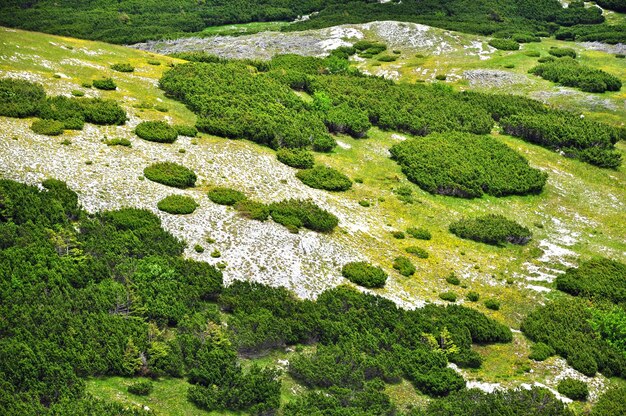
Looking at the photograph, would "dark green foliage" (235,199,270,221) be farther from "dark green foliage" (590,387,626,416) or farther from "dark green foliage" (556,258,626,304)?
"dark green foliage" (590,387,626,416)

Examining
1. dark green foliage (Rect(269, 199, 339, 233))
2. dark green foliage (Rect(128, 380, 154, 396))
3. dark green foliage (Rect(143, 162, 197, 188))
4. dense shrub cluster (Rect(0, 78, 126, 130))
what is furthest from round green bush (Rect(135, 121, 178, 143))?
dark green foliage (Rect(128, 380, 154, 396))

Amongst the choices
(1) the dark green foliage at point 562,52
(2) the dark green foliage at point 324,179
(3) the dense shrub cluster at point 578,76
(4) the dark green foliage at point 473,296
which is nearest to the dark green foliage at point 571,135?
(3) the dense shrub cluster at point 578,76

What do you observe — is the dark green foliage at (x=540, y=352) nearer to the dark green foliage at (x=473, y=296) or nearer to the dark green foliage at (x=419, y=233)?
the dark green foliage at (x=473, y=296)

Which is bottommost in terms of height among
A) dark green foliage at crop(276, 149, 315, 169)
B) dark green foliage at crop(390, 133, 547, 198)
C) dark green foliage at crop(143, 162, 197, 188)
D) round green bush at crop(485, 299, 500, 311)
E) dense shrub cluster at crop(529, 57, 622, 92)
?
round green bush at crop(485, 299, 500, 311)

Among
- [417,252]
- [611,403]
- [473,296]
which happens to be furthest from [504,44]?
[611,403]

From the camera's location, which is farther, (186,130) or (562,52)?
(562,52)

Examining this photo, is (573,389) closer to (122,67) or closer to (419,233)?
(419,233)
